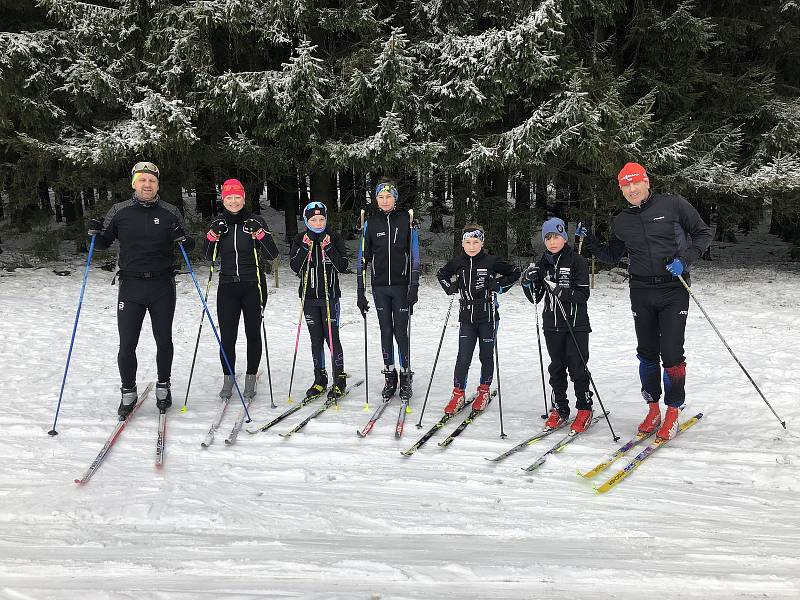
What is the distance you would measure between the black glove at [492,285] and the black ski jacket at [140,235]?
3.15 meters

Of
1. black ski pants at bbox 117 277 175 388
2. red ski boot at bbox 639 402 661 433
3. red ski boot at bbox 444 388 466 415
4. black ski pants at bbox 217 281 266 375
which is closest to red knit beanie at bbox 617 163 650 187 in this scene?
red ski boot at bbox 639 402 661 433

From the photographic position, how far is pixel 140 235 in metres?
5.22

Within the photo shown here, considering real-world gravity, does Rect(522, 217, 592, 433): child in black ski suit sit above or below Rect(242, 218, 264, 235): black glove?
below

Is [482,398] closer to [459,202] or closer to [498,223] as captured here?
[498,223]

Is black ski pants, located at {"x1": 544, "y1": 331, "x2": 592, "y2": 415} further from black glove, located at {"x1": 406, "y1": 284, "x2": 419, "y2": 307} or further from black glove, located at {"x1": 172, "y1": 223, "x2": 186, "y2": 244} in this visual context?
black glove, located at {"x1": 172, "y1": 223, "x2": 186, "y2": 244}

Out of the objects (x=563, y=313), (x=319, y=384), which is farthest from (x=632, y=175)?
(x=319, y=384)

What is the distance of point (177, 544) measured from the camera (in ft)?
10.7

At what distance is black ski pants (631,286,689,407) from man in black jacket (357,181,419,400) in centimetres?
223

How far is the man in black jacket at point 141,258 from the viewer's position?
5230 millimetres

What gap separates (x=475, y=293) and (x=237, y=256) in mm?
2507

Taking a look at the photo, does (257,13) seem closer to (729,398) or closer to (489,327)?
(489,327)

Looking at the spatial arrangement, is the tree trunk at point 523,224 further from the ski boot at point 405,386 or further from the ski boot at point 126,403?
the ski boot at point 126,403

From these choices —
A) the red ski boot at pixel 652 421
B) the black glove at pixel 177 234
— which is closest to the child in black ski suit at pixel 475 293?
the red ski boot at pixel 652 421

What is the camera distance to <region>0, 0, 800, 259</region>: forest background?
1077 centimetres
